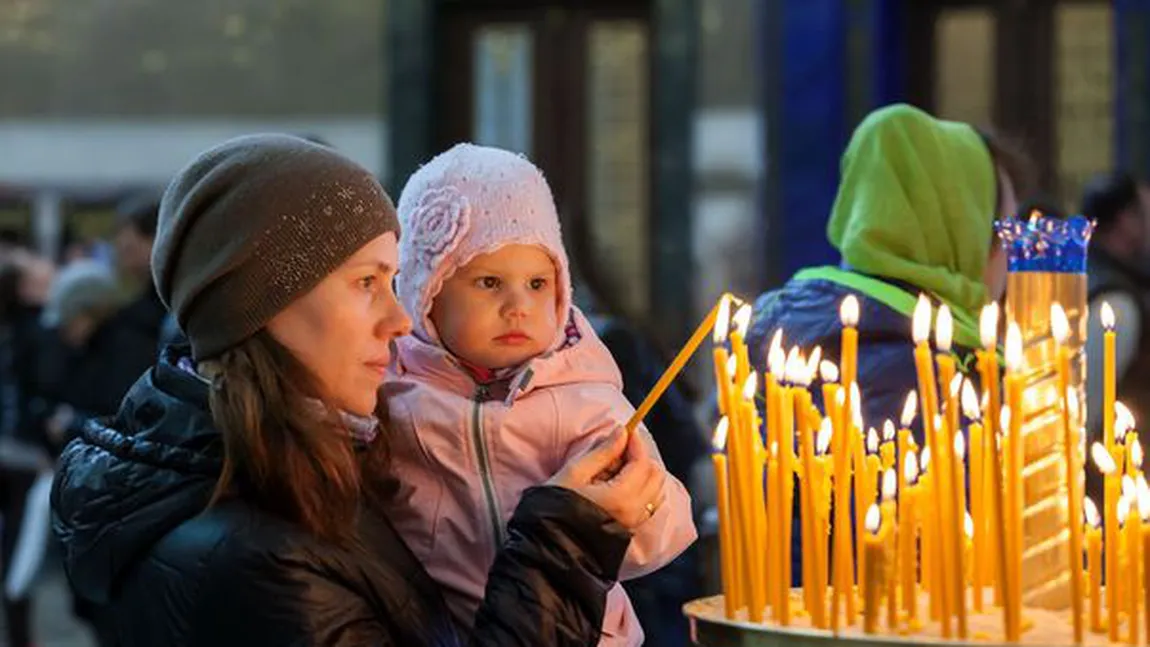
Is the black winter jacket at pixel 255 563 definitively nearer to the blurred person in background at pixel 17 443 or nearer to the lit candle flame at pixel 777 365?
the lit candle flame at pixel 777 365

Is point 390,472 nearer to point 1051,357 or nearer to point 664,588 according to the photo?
point 1051,357

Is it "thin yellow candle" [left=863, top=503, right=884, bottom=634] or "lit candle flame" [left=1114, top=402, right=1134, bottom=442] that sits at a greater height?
"lit candle flame" [left=1114, top=402, right=1134, bottom=442]

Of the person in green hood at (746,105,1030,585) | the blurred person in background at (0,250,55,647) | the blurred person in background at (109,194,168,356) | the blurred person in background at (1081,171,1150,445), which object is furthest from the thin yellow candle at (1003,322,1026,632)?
the blurred person in background at (0,250,55,647)

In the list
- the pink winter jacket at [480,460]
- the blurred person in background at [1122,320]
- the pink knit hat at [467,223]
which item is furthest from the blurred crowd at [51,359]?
the pink winter jacket at [480,460]

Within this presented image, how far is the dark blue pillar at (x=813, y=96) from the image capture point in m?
10.8

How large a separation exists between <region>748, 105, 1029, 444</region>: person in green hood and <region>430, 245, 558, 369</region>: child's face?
96cm

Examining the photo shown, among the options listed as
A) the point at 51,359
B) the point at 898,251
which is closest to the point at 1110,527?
the point at 898,251

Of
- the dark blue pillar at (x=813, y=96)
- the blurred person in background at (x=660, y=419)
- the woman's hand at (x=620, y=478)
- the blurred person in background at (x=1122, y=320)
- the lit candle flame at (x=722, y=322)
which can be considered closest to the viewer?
the lit candle flame at (x=722, y=322)

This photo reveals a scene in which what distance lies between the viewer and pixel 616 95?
12156 millimetres

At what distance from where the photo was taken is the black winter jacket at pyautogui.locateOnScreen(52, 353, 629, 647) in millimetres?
2832

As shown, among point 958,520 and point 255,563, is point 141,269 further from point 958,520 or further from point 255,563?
point 958,520

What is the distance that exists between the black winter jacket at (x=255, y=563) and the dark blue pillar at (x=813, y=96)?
306 inches

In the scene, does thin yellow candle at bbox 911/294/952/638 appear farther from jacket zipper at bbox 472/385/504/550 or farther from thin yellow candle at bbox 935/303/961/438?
jacket zipper at bbox 472/385/504/550

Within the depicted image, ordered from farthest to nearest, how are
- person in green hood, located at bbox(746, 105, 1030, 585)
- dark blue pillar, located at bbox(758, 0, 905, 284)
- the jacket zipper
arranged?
dark blue pillar, located at bbox(758, 0, 905, 284), person in green hood, located at bbox(746, 105, 1030, 585), the jacket zipper
